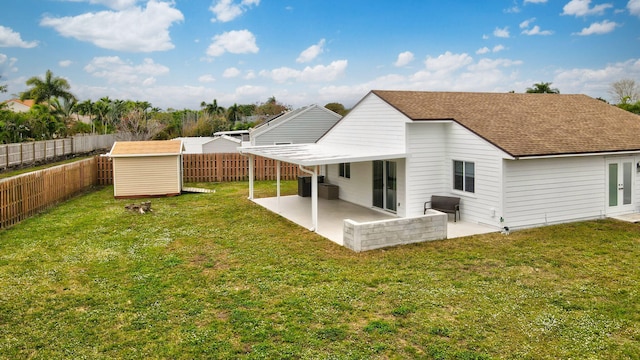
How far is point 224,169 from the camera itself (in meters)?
26.0

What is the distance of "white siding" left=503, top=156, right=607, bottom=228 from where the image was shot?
12727 millimetres

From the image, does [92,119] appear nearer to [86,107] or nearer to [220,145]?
[86,107]

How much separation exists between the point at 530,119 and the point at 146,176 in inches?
626

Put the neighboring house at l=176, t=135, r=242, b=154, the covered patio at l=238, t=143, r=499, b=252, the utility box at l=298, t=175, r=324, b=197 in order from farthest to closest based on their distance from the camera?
the neighboring house at l=176, t=135, r=242, b=154 < the utility box at l=298, t=175, r=324, b=197 < the covered patio at l=238, t=143, r=499, b=252

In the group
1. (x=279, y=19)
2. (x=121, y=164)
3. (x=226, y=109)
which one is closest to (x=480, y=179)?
(x=121, y=164)

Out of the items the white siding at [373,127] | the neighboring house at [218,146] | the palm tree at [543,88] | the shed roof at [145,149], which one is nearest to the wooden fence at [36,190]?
the shed roof at [145,149]

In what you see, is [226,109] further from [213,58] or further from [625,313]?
[625,313]

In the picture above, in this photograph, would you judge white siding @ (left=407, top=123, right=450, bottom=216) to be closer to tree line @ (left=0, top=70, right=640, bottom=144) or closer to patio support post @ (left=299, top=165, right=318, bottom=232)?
patio support post @ (left=299, top=165, right=318, bottom=232)

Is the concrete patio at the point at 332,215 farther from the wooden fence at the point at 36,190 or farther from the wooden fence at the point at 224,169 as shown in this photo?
the wooden fence at the point at 36,190

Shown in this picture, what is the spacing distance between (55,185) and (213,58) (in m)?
32.8

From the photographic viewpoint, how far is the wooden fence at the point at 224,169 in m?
25.7

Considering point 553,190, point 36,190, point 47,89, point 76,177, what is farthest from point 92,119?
point 553,190

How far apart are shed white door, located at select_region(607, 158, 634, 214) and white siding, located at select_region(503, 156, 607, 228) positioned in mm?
342

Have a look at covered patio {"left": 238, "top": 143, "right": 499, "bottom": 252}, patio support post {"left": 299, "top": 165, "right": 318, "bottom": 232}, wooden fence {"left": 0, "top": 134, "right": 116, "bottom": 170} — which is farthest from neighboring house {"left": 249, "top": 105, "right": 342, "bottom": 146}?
patio support post {"left": 299, "top": 165, "right": 318, "bottom": 232}
